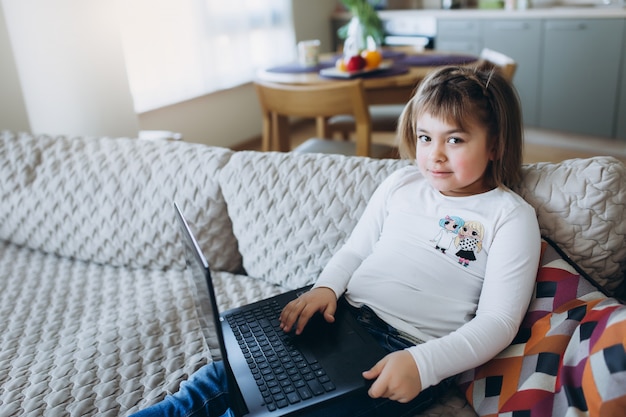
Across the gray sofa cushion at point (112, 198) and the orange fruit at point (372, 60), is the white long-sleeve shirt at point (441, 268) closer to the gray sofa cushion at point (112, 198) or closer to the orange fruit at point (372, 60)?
the gray sofa cushion at point (112, 198)

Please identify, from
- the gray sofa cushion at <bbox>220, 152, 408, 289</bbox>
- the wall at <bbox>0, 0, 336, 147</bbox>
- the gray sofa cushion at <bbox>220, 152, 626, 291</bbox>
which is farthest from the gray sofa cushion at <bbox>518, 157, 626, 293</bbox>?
the wall at <bbox>0, 0, 336, 147</bbox>

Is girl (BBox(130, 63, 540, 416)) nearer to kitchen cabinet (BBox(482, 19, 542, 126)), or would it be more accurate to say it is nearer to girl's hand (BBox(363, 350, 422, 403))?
girl's hand (BBox(363, 350, 422, 403))

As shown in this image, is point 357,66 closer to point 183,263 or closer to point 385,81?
point 385,81

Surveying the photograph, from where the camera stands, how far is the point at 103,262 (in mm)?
1713

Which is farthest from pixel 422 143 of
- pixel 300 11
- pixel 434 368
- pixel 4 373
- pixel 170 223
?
pixel 300 11

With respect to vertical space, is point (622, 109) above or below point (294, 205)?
below

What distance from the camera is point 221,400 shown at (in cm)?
106

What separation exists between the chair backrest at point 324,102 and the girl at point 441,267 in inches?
35.5

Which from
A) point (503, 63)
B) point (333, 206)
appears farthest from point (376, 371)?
point (503, 63)

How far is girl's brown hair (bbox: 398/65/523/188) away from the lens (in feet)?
3.60

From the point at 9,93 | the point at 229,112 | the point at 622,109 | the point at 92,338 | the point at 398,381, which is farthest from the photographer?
the point at 229,112

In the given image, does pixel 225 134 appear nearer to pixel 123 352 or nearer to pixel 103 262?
pixel 103 262

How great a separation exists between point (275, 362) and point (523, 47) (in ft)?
11.6

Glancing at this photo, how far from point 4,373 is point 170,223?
0.57 meters
